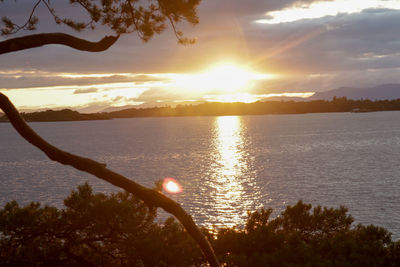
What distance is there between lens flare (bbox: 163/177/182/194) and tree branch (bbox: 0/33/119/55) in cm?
5150

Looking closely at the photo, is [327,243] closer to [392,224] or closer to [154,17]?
[154,17]

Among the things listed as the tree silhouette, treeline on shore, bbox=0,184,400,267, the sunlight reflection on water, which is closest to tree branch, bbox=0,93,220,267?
the tree silhouette

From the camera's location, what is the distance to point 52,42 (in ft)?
22.5

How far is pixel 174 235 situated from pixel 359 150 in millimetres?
103538

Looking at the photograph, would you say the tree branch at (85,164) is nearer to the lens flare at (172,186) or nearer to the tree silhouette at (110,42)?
the tree silhouette at (110,42)

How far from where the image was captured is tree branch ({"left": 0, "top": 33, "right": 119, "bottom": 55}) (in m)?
6.62

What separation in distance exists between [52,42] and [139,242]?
8588 mm

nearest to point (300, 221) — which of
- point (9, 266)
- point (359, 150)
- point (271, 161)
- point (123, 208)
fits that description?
point (123, 208)

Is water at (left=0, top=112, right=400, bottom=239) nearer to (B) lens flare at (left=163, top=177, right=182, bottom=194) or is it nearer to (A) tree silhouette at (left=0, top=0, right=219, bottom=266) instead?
(B) lens flare at (left=163, top=177, right=182, bottom=194)

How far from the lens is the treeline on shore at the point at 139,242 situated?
13.6 metres

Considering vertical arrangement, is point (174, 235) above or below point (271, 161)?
above

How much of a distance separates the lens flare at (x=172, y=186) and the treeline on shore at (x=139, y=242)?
139ft

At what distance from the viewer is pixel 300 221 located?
18.5 meters

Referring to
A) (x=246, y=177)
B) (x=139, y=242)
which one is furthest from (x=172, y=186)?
(x=139, y=242)
